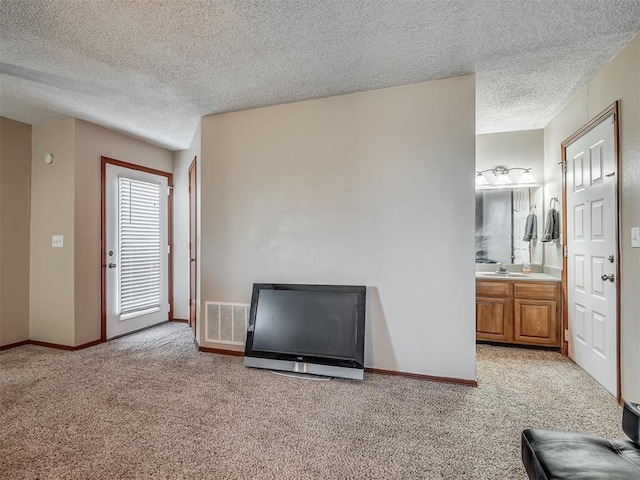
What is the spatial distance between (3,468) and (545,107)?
198 inches

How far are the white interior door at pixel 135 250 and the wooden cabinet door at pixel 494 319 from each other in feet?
13.9

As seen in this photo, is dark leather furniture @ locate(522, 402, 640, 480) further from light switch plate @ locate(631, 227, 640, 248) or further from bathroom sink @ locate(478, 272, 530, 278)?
bathroom sink @ locate(478, 272, 530, 278)

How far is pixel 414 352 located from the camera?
115 inches

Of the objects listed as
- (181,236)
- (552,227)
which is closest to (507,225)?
(552,227)

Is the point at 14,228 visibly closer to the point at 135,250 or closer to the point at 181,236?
the point at 135,250

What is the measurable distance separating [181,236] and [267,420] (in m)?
3.51

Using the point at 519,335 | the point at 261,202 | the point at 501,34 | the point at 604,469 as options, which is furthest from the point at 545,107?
the point at 604,469

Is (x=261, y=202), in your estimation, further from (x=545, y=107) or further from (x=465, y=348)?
(x=545, y=107)

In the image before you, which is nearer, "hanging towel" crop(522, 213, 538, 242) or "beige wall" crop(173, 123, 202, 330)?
"hanging towel" crop(522, 213, 538, 242)

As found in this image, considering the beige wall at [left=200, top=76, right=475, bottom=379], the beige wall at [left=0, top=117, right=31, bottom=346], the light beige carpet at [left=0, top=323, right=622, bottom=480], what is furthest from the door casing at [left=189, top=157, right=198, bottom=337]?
the beige wall at [left=0, top=117, right=31, bottom=346]

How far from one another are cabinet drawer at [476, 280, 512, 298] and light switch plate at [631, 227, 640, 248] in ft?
4.89

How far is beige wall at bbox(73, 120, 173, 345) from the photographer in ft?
12.4

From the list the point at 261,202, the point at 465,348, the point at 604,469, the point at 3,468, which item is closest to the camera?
the point at 604,469

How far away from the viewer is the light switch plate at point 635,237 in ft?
7.44
